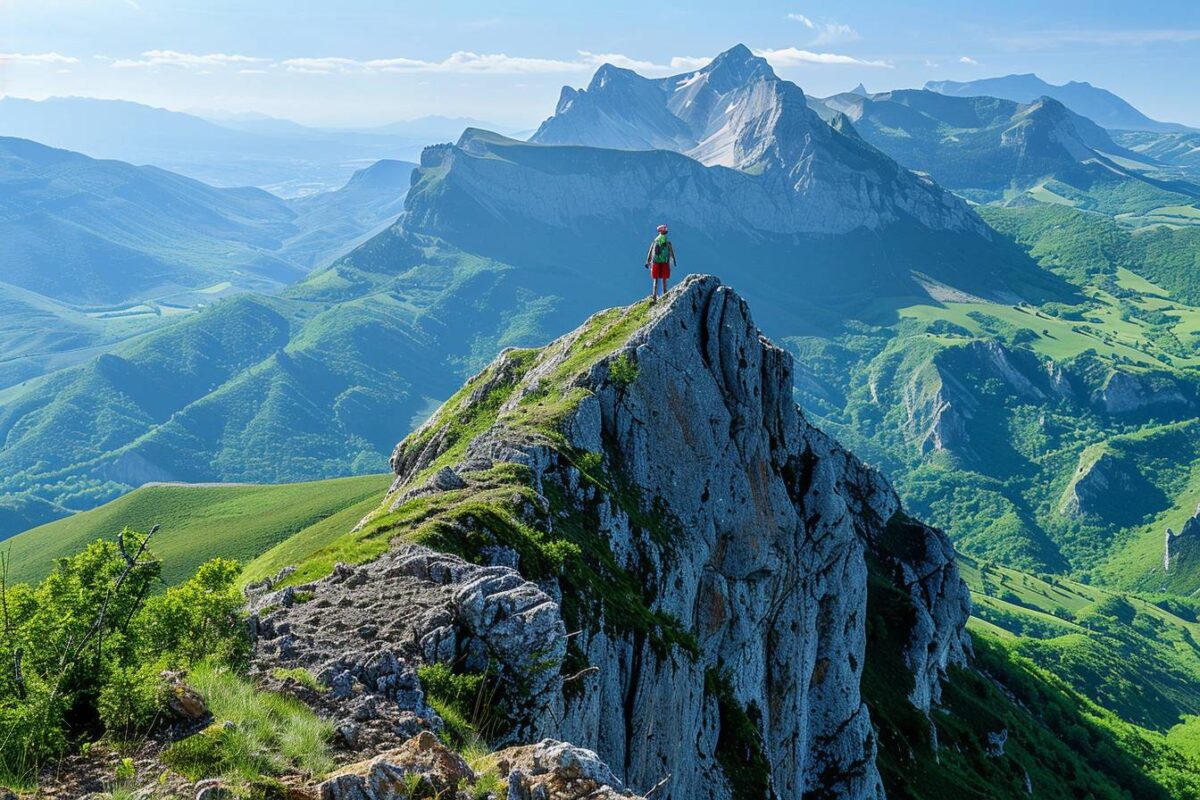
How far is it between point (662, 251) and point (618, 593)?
90.1 feet

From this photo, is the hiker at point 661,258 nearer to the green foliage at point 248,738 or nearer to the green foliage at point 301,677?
the green foliage at point 301,677

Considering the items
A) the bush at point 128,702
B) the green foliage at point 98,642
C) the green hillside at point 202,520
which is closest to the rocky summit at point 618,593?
the green foliage at point 98,642

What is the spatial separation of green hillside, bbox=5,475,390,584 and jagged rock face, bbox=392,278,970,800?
73.4 m

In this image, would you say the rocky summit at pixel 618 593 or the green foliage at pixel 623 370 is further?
the green foliage at pixel 623 370

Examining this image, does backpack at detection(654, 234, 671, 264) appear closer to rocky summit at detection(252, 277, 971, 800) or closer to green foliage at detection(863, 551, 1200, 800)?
rocky summit at detection(252, 277, 971, 800)

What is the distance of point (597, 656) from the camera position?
96.0ft

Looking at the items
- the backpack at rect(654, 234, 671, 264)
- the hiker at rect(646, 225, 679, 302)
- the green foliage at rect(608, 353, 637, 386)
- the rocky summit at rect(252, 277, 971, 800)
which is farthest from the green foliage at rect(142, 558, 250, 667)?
the backpack at rect(654, 234, 671, 264)

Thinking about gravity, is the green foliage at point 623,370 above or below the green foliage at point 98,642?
above

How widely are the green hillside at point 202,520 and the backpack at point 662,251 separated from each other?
77750 millimetres

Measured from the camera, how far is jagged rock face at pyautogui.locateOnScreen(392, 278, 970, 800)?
32750 mm

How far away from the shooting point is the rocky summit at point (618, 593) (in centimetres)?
2019

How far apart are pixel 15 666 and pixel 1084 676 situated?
7982 inches

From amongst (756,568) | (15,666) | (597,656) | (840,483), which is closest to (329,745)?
(15,666)

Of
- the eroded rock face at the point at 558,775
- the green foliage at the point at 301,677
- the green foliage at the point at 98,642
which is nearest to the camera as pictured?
the green foliage at the point at 98,642
